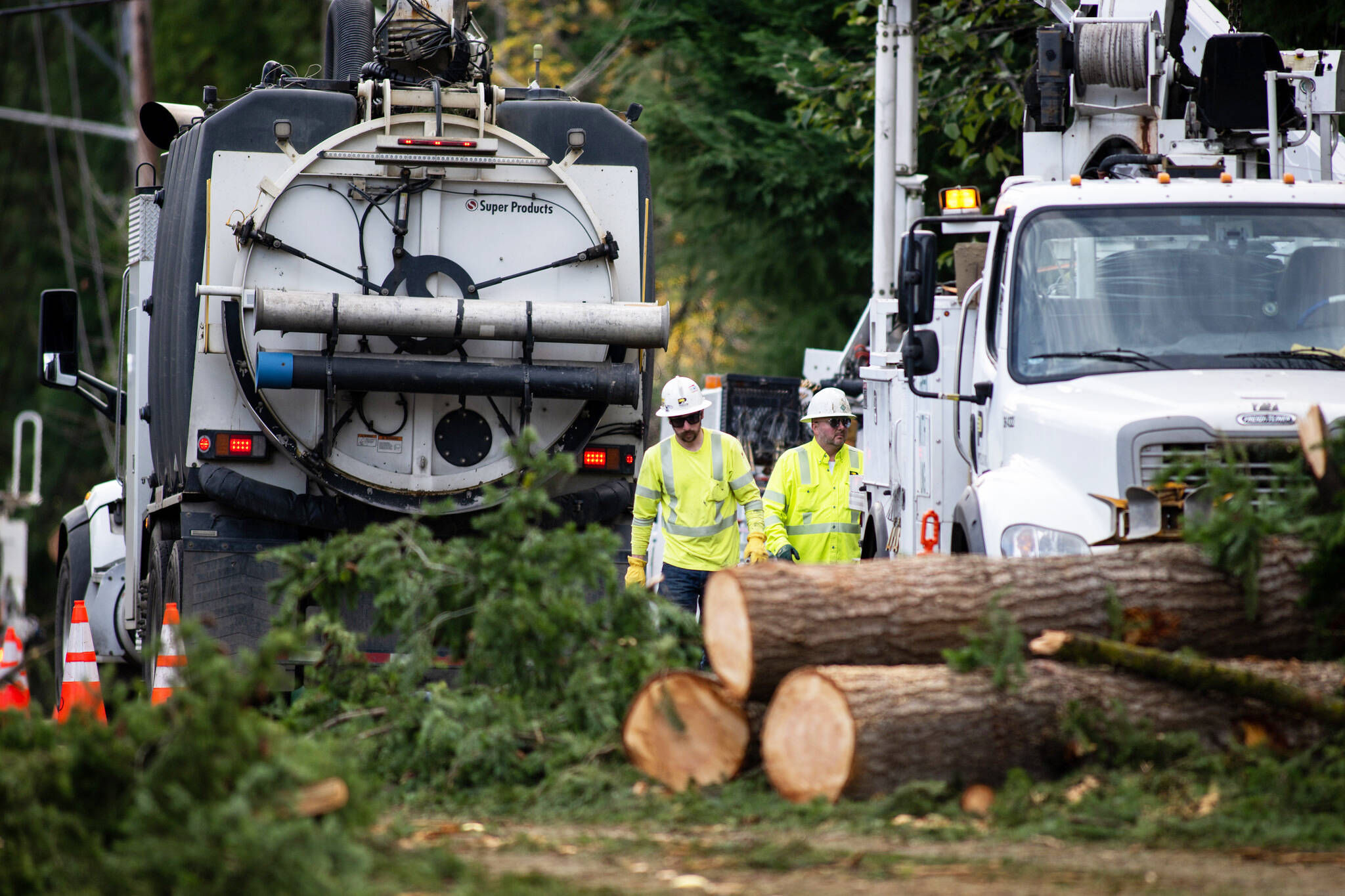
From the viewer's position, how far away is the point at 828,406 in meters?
10.4

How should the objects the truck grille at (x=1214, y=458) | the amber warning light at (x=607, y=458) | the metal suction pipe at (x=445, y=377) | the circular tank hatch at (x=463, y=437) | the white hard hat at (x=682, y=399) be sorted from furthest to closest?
the white hard hat at (x=682, y=399) → the amber warning light at (x=607, y=458) → the circular tank hatch at (x=463, y=437) → the metal suction pipe at (x=445, y=377) → the truck grille at (x=1214, y=458)

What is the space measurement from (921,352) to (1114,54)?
2.29 m

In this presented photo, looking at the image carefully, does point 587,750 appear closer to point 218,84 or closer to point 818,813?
point 818,813

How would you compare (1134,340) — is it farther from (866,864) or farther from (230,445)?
(230,445)

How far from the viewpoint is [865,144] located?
1620cm

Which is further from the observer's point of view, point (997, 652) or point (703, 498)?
point (703, 498)

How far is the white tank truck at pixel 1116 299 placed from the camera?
22.4ft

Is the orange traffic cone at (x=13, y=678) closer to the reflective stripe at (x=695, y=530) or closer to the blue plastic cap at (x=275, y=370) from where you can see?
the blue plastic cap at (x=275, y=370)

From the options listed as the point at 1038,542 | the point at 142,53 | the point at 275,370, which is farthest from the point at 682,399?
the point at 142,53

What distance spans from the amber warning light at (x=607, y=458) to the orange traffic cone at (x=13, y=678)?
2841 millimetres

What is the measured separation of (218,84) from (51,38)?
305 inches

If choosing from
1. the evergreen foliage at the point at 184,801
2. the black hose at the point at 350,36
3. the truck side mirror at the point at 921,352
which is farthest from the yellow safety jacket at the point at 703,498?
the evergreen foliage at the point at 184,801

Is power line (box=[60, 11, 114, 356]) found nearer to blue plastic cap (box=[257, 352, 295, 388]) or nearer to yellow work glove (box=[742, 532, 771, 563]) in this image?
yellow work glove (box=[742, 532, 771, 563])

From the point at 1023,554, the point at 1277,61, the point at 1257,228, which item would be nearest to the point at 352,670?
the point at 1023,554
